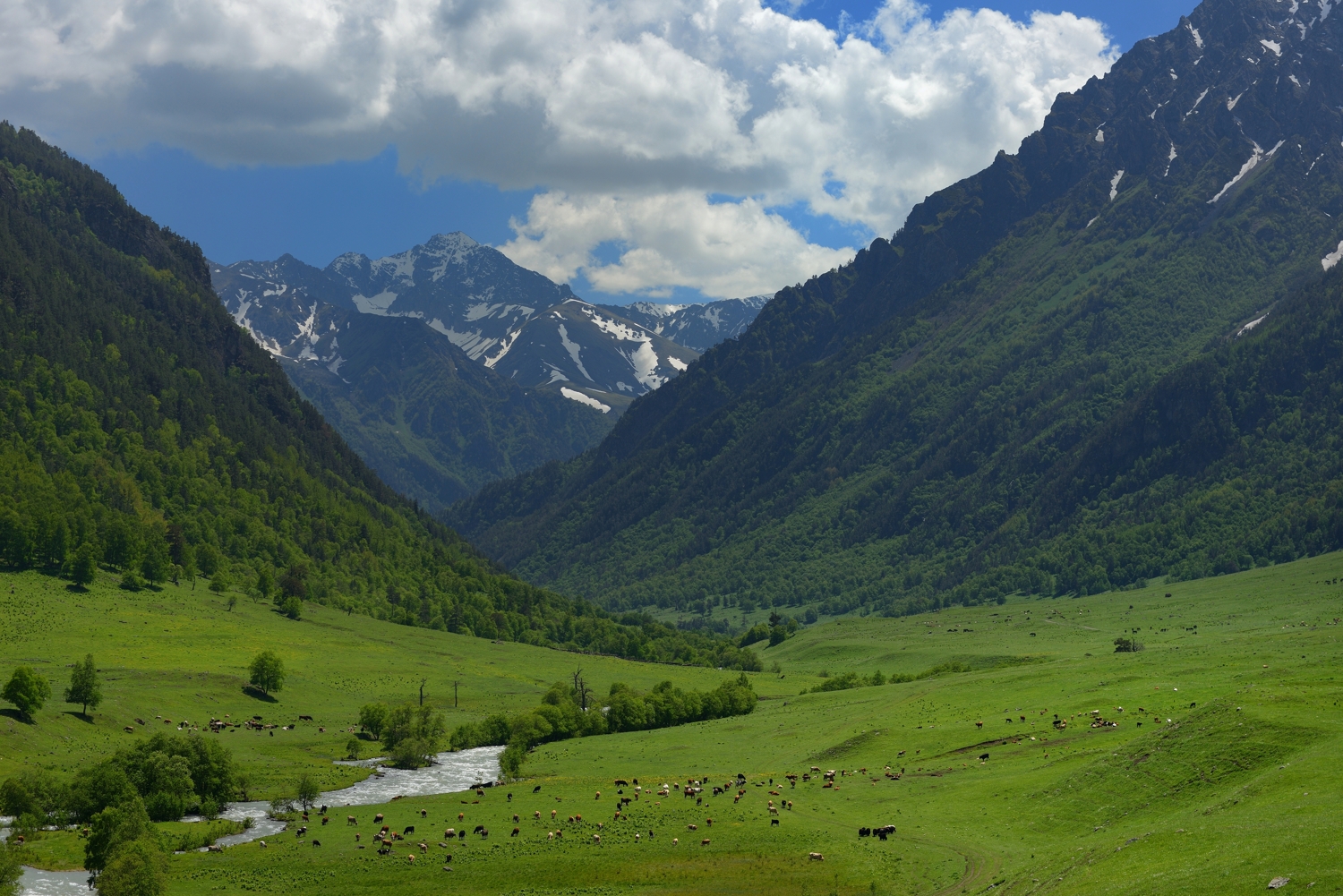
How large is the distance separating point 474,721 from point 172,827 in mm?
68739

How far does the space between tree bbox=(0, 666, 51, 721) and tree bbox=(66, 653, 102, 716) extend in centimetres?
728

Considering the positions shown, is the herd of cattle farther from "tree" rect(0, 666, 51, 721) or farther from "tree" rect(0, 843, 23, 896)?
"tree" rect(0, 666, 51, 721)

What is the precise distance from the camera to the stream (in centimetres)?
8819

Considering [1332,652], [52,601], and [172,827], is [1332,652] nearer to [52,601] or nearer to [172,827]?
[172,827]

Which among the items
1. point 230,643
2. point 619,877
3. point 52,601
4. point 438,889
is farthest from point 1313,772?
point 52,601

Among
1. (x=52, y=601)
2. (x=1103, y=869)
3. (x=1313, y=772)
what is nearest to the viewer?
(x=1103, y=869)

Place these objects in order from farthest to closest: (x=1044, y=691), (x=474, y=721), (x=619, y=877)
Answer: (x=474, y=721)
(x=1044, y=691)
(x=619, y=877)

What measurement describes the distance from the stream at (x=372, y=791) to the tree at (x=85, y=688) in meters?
27.7

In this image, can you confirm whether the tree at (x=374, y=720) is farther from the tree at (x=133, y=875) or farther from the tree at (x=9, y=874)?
the tree at (x=9, y=874)

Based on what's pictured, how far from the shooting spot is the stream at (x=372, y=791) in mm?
88188

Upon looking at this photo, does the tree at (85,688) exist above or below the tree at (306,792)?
above

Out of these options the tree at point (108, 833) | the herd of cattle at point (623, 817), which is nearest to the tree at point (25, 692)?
the herd of cattle at point (623, 817)

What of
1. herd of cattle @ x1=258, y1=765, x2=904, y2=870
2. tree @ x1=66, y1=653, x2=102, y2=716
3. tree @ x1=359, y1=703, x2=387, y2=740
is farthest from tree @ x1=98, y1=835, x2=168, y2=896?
tree @ x1=359, y1=703, x2=387, y2=740

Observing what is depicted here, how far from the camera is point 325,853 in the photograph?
93.8m
